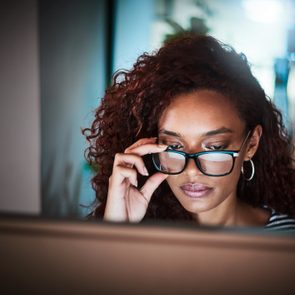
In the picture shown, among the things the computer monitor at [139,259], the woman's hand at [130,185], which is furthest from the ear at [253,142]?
the computer monitor at [139,259]

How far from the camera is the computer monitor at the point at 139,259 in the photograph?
321 mm

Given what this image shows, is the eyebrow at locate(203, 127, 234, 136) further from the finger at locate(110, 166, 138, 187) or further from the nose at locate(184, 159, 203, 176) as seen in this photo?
the finger at locate(110, 166, 138, 187)

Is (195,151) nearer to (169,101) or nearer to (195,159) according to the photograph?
(195,159)

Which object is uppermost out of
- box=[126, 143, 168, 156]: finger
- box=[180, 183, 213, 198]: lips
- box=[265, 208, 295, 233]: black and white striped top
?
box=[126, 143, 168, 156]: finger

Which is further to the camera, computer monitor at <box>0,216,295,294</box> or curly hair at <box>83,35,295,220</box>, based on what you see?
curly hair at <box>83,35,295,220</box>

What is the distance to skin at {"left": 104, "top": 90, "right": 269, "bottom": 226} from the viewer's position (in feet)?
3.05

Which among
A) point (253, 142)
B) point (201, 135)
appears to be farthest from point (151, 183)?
point (253, 142)

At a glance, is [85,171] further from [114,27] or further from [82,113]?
[114,27]

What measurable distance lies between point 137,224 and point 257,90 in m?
0.83

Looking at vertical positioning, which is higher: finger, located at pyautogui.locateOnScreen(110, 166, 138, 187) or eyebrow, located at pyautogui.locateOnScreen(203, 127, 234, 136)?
eyebrow, located at pyautogui.locateOnScreen(203, 127, 234, 136)

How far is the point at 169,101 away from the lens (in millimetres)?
1021

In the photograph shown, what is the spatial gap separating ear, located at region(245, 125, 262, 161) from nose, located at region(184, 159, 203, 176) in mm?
174

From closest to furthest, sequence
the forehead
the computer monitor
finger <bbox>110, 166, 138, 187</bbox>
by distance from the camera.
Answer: the computer monitor < finger <bbox>110, 166, 138, 187</bbox> < the forehead

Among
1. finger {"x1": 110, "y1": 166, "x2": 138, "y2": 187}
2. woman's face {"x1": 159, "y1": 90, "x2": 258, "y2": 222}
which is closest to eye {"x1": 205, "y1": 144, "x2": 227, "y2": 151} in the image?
woman's face {"x1": 159, "y1": 90, "x2": 258, "y2": 222}
